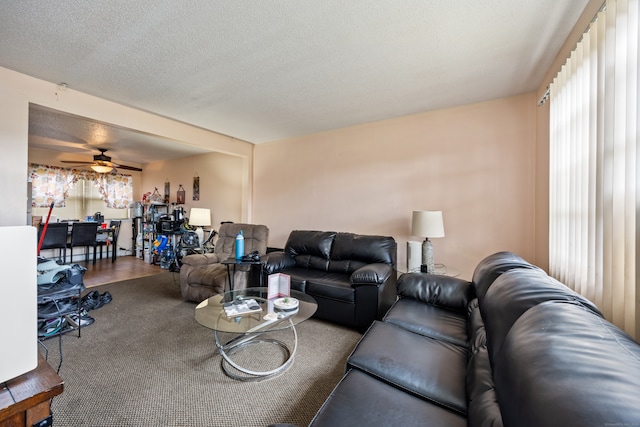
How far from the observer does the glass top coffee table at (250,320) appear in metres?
1.79

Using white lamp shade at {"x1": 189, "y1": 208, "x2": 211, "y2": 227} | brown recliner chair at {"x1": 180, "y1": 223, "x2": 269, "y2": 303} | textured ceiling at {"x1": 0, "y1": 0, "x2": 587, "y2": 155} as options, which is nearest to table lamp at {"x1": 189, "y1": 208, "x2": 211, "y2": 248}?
white lamp shade at {"x1": 189, "y1": 208, "x2": 211, "y2": 227}

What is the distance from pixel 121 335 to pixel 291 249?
200cm

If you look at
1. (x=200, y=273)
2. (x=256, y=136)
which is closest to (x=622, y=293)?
(x=200, y=273)

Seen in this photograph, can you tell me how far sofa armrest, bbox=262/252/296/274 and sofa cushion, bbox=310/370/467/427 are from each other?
203cm

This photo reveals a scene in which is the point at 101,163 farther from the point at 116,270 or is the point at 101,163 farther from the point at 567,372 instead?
the point at 567,372

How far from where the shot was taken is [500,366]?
851 millimetres

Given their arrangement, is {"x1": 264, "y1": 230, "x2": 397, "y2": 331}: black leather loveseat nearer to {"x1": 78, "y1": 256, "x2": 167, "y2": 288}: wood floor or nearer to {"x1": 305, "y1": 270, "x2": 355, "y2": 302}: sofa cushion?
{"x1": 305, "y1": 270, "x2": 355, "y2": 302}: sofa cushion

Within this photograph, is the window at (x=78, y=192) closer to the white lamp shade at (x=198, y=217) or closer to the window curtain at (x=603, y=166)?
the white lamp shade at (x=198, y=217)

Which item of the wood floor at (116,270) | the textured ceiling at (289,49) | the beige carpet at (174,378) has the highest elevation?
the textured ceiling at (289,49)

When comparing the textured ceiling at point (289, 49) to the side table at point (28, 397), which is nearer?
the side table at point (28, 397)

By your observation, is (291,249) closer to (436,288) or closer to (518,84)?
(436,288)

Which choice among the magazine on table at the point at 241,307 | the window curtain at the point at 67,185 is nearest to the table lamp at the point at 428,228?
the magazine on table at the point at 241,307

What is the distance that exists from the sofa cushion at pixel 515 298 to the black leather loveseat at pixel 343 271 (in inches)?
46.6

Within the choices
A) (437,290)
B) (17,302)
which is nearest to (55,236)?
(17,302)
